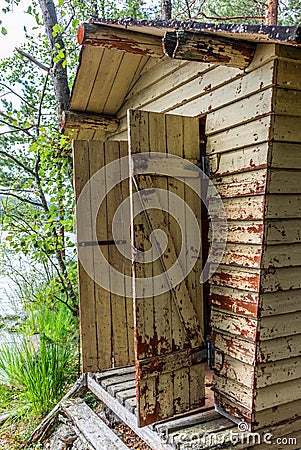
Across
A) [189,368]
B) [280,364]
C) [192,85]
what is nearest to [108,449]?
[189,368]

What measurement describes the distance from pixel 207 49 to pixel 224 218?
3.15 ft

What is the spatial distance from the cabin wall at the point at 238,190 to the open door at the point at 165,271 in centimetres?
14

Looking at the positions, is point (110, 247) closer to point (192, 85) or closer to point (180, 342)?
point (180, 342)

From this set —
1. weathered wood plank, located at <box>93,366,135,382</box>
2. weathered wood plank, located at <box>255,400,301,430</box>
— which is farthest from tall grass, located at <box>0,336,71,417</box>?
weathered wood plank, located at <box>255,400,301,430</box>

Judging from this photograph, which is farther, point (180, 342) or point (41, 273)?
point (41, 273)

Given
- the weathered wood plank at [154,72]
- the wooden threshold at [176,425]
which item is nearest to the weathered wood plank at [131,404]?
the wooden threshold at [176,425]

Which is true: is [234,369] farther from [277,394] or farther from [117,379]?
[117,379]

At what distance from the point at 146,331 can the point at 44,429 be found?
6.30 feet

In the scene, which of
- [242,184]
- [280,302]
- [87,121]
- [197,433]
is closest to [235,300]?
[280,302]

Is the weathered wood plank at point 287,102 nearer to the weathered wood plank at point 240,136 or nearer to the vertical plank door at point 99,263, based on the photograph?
the weathered wood plank at point 240,136

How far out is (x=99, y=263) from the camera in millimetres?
3174

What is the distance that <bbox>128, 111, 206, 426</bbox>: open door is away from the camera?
2270 mm

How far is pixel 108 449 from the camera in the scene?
2.75 metres

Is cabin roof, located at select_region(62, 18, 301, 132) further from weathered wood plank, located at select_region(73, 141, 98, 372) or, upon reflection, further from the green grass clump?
the green grass clump
